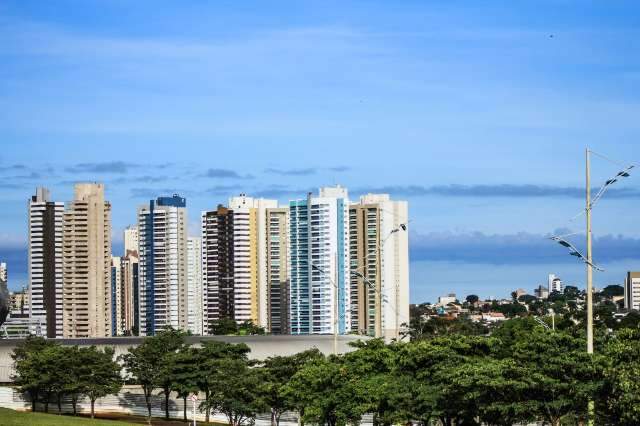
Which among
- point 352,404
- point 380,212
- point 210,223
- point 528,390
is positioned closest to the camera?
point 528,390

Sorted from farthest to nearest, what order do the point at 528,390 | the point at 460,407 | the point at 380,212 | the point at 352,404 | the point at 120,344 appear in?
the point at 380,212 < the point at 120,344 < the point at 352,404 < the point at 460,407 < the point at 528,390

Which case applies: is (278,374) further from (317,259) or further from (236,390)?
(317,259)

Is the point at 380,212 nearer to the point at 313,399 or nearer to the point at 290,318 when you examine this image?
the point at 290,318

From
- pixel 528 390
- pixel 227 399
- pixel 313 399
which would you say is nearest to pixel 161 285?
pixel 227 399

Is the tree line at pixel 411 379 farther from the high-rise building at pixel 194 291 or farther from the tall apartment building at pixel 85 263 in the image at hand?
A: the high-rise building at pixel 194 291

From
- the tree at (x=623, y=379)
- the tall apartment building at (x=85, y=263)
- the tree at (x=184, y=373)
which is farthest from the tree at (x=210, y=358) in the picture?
the tall apartment building at (x=85, y=263)

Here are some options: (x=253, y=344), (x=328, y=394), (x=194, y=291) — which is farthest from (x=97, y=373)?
(x=194, y=291)
